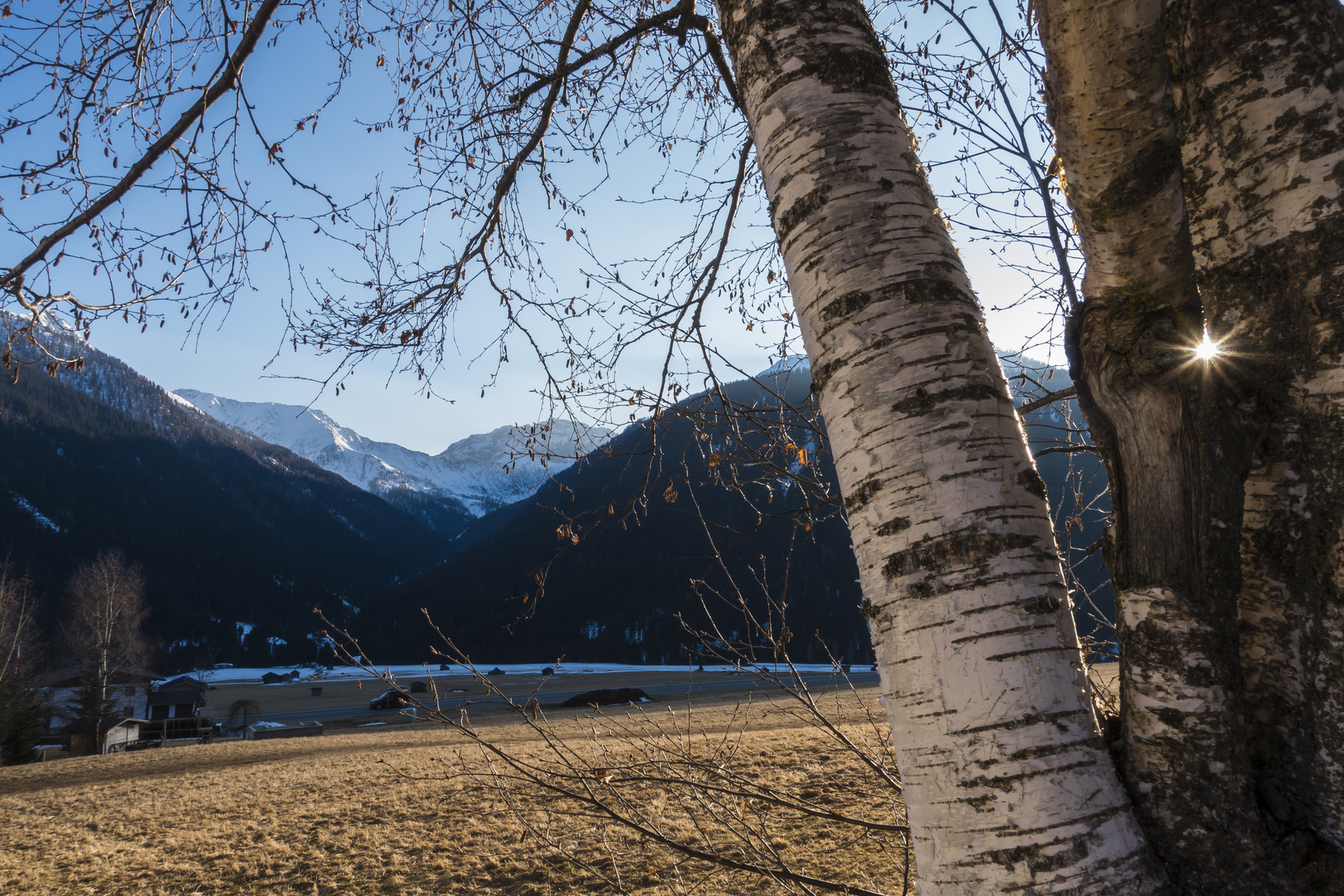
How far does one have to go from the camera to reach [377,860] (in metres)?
7.72

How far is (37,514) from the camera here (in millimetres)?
94125

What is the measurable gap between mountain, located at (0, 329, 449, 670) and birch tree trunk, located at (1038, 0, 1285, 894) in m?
77.8

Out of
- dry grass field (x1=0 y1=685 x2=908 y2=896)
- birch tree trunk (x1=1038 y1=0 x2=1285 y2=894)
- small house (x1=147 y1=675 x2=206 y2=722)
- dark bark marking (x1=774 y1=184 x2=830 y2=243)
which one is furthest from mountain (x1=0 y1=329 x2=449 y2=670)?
birch tree trunk (x1=1038 y1=0 x2=1285 y2=894)

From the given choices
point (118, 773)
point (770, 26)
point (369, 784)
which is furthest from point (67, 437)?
point (770, 26)

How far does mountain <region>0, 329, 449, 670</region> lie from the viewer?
8788 centimetres

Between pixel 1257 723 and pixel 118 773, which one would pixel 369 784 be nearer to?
pixel 118 773

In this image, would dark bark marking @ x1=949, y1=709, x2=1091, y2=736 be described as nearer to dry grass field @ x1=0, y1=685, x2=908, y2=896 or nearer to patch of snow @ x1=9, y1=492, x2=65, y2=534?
dry grass field @ x1=0, y1=685, x2=908, y2=896

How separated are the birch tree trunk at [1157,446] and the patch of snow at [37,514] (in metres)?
125

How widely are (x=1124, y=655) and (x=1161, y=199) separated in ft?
2.53

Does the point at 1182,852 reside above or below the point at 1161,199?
below

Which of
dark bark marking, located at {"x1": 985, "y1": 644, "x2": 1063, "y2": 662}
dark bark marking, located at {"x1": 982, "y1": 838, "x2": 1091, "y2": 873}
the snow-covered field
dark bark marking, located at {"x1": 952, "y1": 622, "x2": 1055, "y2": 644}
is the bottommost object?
the snow-covered field

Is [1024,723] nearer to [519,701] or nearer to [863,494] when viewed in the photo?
[863,494]

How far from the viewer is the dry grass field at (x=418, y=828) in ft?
18.9

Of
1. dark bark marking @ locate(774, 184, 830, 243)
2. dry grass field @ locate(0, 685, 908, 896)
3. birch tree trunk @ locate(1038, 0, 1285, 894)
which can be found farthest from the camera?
dry grass field @ locate(0, 685, 908, 896)
